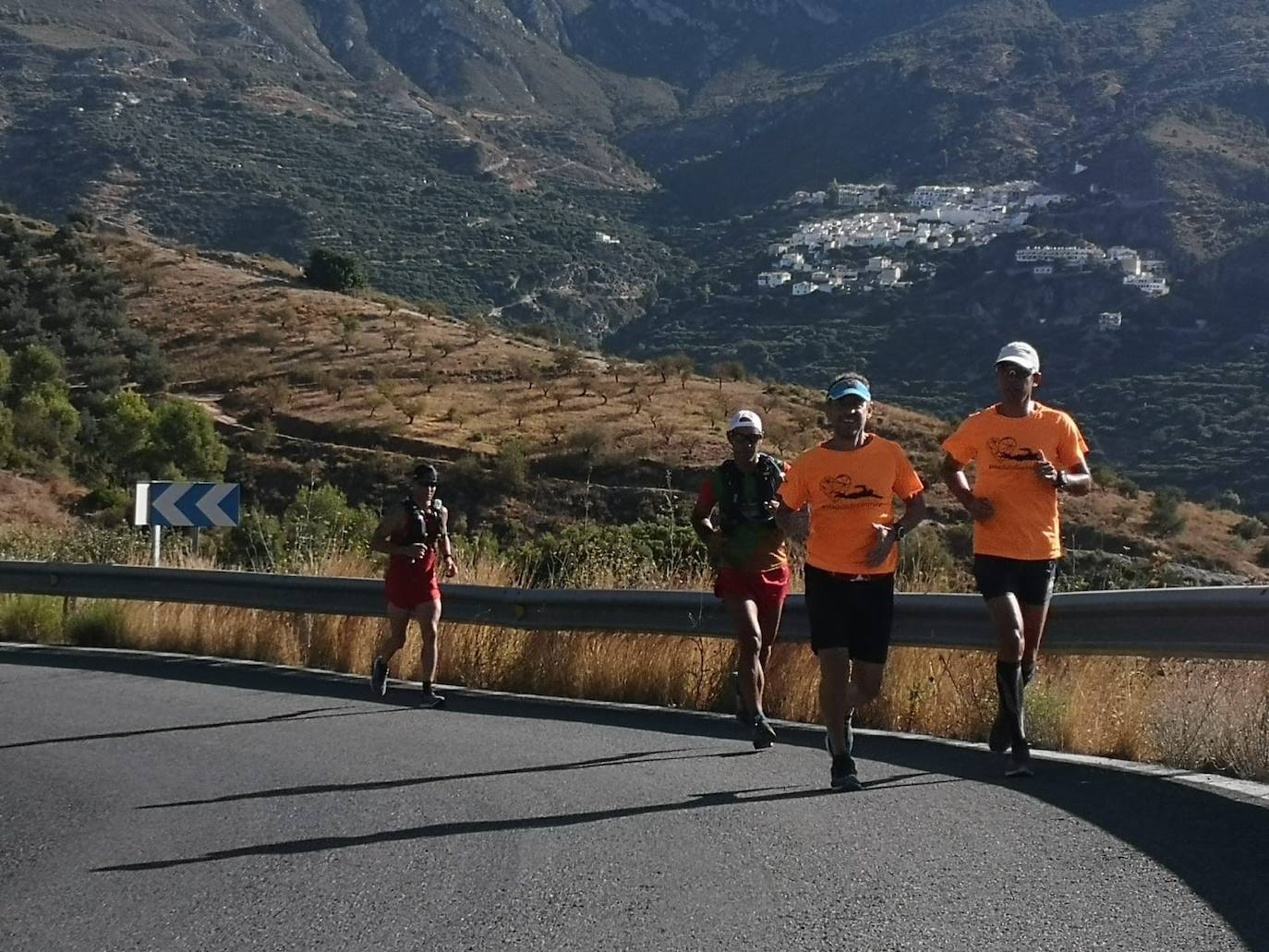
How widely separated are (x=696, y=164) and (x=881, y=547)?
490 ft

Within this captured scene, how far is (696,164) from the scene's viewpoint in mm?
153500

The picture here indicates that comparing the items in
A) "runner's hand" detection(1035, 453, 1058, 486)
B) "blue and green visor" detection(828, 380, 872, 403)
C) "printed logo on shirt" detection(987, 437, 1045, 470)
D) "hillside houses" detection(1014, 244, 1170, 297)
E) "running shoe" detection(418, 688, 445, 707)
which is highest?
"hillside houses" detection(1014, 244, 1170, 297)

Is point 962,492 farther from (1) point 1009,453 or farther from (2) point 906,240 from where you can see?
(2) point 906,240

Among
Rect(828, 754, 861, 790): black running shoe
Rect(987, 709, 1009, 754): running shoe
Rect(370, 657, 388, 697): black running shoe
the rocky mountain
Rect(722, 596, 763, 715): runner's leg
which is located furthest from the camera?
the rocky mountain

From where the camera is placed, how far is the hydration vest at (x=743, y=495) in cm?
852

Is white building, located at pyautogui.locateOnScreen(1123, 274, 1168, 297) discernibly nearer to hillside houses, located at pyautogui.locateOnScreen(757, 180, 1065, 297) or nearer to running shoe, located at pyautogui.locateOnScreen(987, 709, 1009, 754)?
hillside houses, located at pyautogui.locateOnScreen(757, 180, 1065, 297)

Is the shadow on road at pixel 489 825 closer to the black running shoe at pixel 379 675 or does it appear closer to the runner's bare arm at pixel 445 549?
the black running shoe at pixel 379 675

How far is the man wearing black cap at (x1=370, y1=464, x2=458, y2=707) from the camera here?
10781 mm

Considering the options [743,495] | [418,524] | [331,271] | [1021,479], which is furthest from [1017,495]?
[331,271]

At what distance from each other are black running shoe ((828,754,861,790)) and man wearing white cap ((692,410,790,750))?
1410 millimetres

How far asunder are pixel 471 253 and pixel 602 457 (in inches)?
2857

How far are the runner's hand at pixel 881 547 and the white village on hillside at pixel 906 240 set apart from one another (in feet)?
264

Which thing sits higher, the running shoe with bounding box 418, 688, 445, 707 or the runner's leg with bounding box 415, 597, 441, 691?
the runner's leg with bounding box 415, 597, 441, 691

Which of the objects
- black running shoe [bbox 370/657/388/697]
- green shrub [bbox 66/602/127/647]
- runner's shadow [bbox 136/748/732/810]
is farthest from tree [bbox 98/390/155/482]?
runner's shadow [bbox 136/748/732/810]
